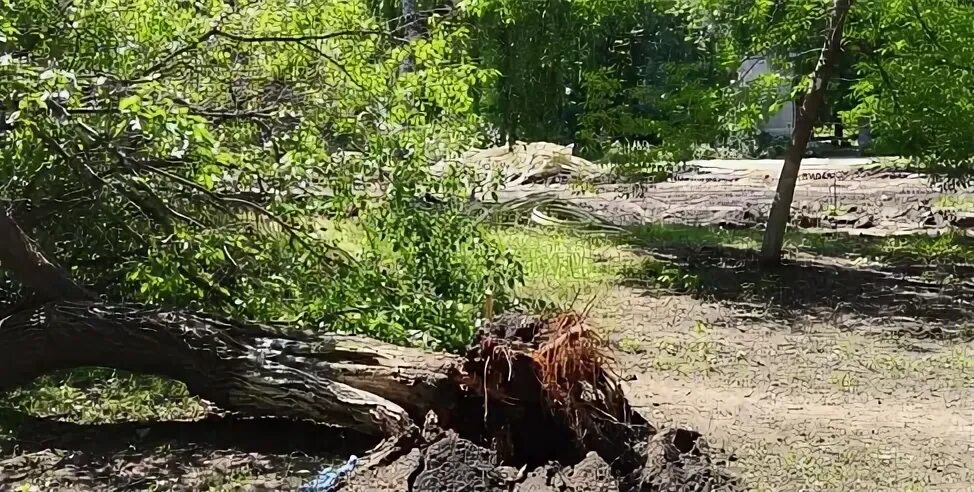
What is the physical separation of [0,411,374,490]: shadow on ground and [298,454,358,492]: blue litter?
28 centimetres

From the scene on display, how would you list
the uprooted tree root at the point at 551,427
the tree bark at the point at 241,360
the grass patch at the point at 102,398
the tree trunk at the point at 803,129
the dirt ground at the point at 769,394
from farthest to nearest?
1. the tree trunk at the point at 803,129
2. the grass patch at the point at 102,398
3. the dirt ground at the point at 769,394
4. the tree bark at the point at 241,360
5. the uprooted tree root at the point at 551,427

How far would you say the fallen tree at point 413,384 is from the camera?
4.24 metres

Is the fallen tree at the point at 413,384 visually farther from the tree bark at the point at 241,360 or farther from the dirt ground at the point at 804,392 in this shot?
the dirt ground at the point at 804,392

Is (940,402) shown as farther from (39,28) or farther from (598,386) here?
(39,28)

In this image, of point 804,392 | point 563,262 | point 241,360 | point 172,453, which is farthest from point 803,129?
point 172,453

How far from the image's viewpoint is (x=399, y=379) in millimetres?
4859

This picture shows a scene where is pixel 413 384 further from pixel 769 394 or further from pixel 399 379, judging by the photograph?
pixel 769 394

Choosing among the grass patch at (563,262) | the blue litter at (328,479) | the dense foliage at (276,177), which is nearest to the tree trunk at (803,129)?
the grass patch at (563,262)

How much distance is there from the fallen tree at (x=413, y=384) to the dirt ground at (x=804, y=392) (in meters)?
0.86

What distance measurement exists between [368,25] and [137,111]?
2.10m

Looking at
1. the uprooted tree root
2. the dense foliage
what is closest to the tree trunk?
the dense foliage

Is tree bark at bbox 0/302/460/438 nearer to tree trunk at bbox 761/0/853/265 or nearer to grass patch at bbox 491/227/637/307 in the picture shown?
grass patch at bbox 491/227/637/307

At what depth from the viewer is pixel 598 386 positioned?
461 cm

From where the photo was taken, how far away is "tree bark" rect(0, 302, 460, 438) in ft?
16.0
